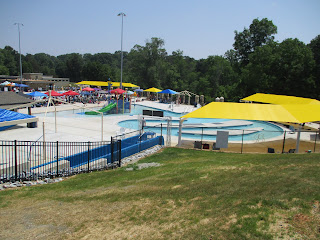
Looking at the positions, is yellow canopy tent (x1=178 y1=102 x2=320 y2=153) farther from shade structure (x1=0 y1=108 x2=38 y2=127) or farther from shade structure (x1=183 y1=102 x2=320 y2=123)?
shade structure (x1=0 y1=108 x2=38 y2=127)

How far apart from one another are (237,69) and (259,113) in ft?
179

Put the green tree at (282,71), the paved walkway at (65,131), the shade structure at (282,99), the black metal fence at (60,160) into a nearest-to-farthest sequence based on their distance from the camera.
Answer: the black metal fence at (60,160), the paved walkway at (65,131), the shade structure at (282,99), the green tree at (282,71)

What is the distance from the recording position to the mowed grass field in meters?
5.80

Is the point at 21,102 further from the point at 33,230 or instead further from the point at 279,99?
the point at 279,99

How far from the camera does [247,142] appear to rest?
21203 mm

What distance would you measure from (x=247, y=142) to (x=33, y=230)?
17.9 m

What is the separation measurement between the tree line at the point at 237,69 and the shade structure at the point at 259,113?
23174 mm

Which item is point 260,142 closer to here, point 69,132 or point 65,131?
point 69,132

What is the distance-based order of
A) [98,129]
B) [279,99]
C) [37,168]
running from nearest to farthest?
[37,168]
[98,129]
[279,99]

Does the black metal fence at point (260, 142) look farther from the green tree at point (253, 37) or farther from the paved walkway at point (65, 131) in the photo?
the green tree at point (253, 37)

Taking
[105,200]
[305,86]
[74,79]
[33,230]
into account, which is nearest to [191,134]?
[105,200]

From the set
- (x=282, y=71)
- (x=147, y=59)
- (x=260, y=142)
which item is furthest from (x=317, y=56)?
(x=147, y=59)

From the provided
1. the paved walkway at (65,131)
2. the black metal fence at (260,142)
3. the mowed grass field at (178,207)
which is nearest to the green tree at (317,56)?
the black metal fence at (260,142)

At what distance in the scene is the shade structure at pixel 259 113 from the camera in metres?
19.6
